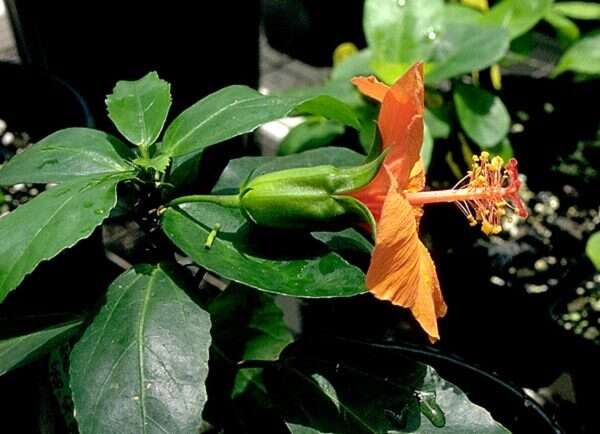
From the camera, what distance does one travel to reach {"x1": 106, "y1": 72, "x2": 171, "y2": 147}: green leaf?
0.59 metres

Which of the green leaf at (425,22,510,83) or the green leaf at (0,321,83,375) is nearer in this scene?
the green leaf at (0,321,83,375)

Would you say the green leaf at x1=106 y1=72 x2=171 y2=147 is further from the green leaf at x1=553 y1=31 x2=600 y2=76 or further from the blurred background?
the green leaf at x1=553 y1=31 x2=600 y2=76

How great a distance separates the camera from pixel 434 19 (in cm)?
113

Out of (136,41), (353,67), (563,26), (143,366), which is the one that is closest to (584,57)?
(563,26)

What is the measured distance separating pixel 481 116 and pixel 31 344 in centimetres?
76

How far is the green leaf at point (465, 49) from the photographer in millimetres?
1071

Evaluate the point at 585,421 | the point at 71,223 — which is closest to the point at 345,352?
the point at 71,223

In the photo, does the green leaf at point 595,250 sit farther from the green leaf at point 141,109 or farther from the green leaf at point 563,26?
the green leaf at point 141,109

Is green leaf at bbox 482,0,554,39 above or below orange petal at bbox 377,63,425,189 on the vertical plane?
below

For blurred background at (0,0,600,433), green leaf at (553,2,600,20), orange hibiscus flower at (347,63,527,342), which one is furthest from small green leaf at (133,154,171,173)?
green leaf at (553,2,600,20)

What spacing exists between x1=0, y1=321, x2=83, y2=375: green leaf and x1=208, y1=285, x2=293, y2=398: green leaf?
0.16 m

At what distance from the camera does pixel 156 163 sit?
21.8 inches

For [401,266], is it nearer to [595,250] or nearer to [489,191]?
[489,191]

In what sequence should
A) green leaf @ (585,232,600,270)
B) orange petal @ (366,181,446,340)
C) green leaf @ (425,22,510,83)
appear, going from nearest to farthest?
orange petal @ (366,181,446,340) < green leaf @ (585,232,600,270) < green leaf @ (425,22,510,83)
